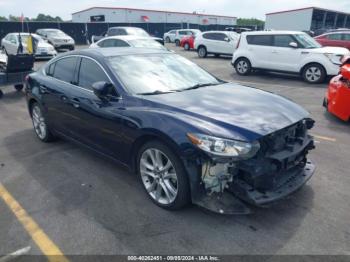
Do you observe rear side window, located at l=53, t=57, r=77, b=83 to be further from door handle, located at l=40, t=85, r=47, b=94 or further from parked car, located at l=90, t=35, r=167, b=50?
parked car, located at l=90, t=35, r=167, b=50

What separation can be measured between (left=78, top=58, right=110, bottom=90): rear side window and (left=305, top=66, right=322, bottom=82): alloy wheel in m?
8.76

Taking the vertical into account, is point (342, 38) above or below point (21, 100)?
above

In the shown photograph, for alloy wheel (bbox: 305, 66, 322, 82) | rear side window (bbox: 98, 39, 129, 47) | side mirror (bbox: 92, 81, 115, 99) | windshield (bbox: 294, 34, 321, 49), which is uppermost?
windshield (bbox: 294, 34, 321, 49)

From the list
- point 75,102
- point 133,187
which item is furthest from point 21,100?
point 133,187

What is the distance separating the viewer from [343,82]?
19.6 feet

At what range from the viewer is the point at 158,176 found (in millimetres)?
3385

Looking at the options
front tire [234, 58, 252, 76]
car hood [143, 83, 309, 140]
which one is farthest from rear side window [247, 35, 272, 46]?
car hood [143, 83, 309, 140]

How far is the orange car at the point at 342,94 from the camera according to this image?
232 inches

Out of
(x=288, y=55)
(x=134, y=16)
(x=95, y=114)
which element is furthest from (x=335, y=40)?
(x=134, y=16)

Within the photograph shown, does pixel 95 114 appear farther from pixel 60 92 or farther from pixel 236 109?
pixel 236 109

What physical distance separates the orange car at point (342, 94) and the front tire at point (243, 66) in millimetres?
6321

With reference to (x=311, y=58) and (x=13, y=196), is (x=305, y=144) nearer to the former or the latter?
(x=13, y=196)

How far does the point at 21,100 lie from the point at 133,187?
259 inches

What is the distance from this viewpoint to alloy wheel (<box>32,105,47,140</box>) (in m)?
5.40
